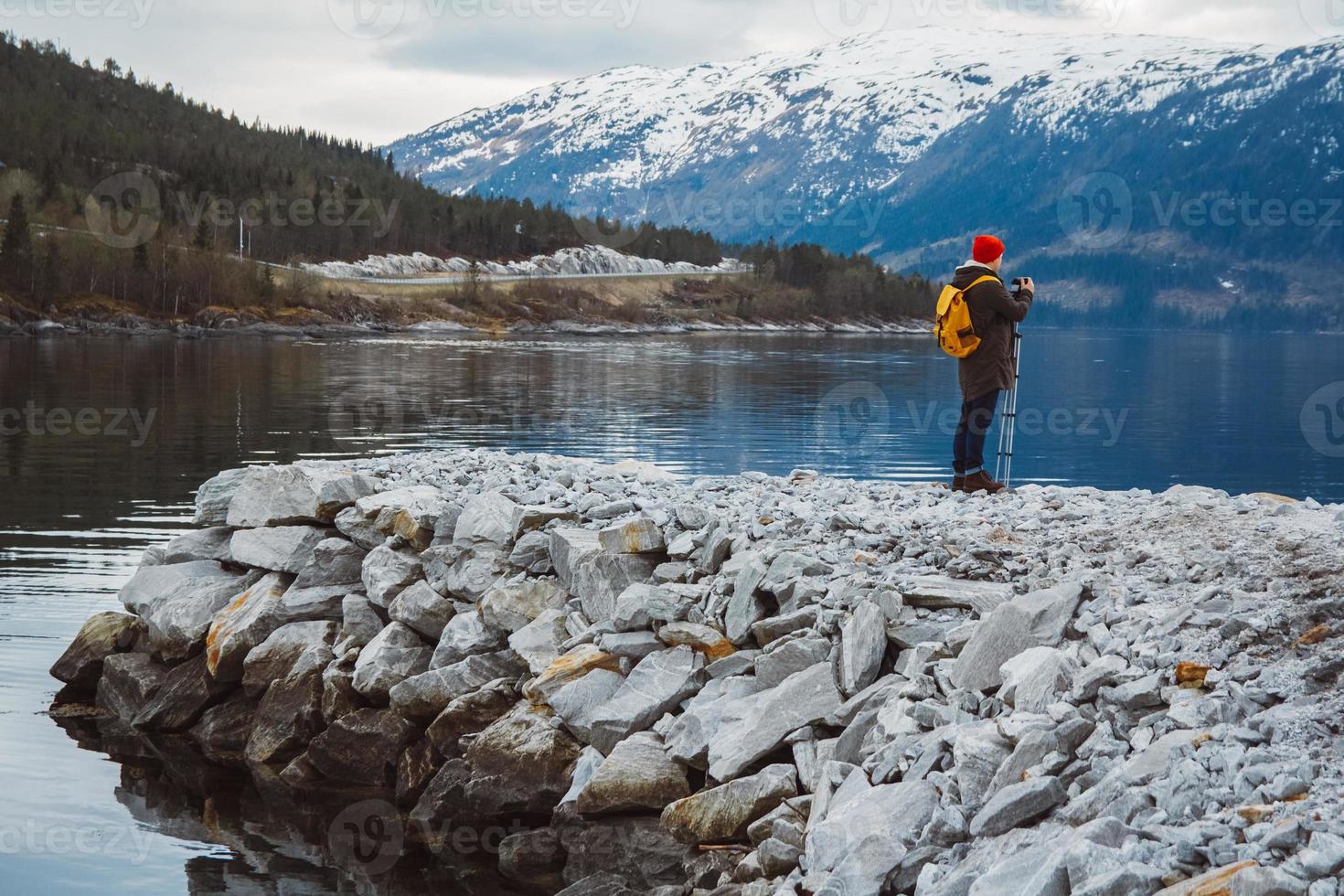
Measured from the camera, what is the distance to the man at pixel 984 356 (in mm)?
12797

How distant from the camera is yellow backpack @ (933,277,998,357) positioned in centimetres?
1287

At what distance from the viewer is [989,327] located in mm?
13141

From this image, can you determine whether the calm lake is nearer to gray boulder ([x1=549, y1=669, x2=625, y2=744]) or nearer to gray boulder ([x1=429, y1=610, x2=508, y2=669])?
gray boulder ([x1=549, y1=669, x2=625, y2=744])

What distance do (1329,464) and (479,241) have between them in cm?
15270

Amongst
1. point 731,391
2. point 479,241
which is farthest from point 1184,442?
point 479,241

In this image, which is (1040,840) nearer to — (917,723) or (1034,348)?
(917,723)

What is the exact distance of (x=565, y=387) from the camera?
55.4m
